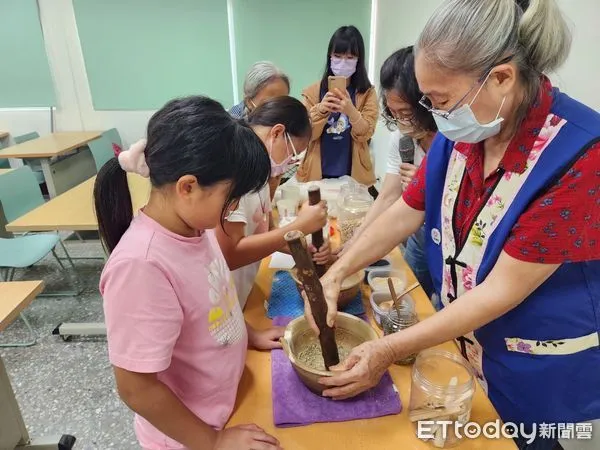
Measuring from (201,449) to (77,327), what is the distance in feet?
6.31

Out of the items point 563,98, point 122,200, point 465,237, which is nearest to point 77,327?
point 122,200

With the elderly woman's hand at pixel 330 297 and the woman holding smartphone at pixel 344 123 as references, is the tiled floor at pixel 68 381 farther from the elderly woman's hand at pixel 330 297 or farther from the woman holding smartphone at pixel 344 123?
the woman holding smartphone at pixel 344 123

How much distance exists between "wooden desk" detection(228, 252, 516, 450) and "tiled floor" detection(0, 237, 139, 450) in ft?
3.65

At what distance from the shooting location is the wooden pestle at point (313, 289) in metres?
0.76

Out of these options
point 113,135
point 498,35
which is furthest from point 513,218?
point 113,135

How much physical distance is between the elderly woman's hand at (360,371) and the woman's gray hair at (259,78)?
1470 mm

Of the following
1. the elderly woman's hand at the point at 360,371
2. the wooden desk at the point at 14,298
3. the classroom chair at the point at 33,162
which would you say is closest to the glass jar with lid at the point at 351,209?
the elderly woman's hand at the point at 360,371

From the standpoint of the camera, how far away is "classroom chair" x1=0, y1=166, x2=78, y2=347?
2.34 m

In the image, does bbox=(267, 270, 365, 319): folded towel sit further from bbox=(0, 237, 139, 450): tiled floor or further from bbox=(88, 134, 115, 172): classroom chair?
bbox=(88, 134, 115, 172): classroom chair

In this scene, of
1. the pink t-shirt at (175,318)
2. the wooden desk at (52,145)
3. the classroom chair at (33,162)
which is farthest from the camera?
the classroom chair at (33,162)

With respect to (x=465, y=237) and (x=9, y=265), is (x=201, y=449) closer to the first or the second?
(x=465, y=237)

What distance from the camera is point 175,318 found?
0.68m

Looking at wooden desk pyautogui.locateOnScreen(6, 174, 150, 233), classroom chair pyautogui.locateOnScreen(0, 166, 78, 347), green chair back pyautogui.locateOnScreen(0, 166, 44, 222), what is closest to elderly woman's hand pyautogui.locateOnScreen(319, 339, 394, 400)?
wooden desk pyautogui.locateOnScreen(6, 174, 150, 233)

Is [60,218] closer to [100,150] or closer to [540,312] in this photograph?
[100,150]
